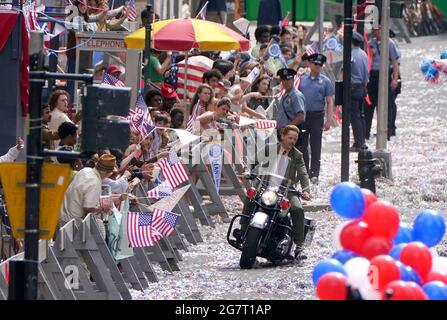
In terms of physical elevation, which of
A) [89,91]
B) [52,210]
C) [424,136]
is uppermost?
[89,91]

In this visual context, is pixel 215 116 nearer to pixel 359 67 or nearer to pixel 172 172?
pixel 172 172

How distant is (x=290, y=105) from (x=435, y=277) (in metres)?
11.9

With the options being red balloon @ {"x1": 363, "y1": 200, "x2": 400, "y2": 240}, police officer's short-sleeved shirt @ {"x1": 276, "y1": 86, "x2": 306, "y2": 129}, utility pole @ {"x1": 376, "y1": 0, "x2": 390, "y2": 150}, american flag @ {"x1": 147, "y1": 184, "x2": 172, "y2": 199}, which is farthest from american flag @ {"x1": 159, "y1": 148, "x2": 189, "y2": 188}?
utility pole @ {"x1": 376, "y1": 0, "x2": 390, "y2": 150}

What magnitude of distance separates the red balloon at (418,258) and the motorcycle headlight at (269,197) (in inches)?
246

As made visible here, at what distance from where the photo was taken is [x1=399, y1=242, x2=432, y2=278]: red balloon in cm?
1077

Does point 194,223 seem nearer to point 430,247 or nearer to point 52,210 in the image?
point 52,210

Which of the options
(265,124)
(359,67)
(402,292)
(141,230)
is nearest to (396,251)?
(402,292)

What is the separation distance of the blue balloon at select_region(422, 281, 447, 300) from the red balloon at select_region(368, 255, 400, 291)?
27cm

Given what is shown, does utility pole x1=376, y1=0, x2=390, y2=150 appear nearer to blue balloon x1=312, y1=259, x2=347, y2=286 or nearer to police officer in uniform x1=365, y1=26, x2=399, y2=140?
police officer in uniform x1=365, y1=26, x2=399, y2=140

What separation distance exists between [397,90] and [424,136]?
1.39 meters

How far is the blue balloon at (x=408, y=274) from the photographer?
1058cm

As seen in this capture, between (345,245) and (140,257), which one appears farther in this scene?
(140,257)
